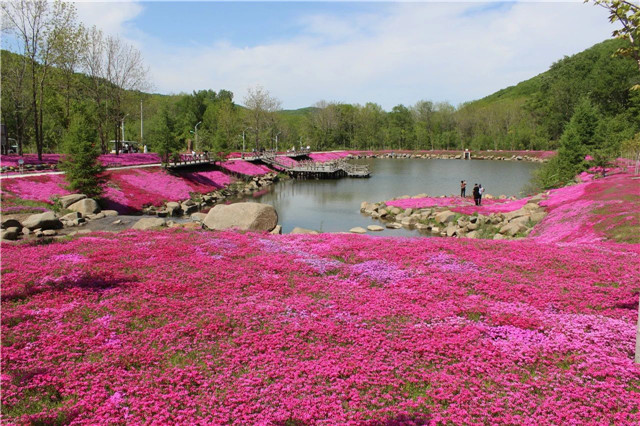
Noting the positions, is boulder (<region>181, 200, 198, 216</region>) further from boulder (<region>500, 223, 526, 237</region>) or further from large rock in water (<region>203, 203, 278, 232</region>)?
boulder (<region>500, 223, 526, 237</region>)

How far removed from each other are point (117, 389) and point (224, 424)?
83.5 inches

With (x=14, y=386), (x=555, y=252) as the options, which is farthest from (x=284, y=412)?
(x=555, y=252)

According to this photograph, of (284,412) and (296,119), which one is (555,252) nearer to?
(284,412)

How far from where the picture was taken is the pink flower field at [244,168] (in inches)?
2692

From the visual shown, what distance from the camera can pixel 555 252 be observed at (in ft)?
52.0

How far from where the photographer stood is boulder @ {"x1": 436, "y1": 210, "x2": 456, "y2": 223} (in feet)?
107

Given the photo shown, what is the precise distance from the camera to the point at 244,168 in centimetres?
7238

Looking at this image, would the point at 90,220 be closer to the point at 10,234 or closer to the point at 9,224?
the point at 9,224

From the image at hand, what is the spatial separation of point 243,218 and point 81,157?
18.4m

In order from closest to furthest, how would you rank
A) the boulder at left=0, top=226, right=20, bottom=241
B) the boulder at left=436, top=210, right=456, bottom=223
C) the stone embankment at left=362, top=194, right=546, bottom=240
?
the boulder at left=0, top=226, right=20, bottom=241 → the stone embankment at left=362, top=194, right=546, bottom=240 → the boulder at left=436, top=210, right=456, bottom=223

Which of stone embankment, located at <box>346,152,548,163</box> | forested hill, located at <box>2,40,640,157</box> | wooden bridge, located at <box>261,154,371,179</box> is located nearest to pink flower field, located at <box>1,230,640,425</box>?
forested hill, located at <box>2,40,640,157</box>

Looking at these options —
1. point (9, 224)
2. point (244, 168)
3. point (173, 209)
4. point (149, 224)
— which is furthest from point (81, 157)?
A: point (244, 168)

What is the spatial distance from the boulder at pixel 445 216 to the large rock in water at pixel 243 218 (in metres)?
14.5

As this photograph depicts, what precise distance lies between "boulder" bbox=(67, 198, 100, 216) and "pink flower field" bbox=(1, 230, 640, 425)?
56.2 ft
